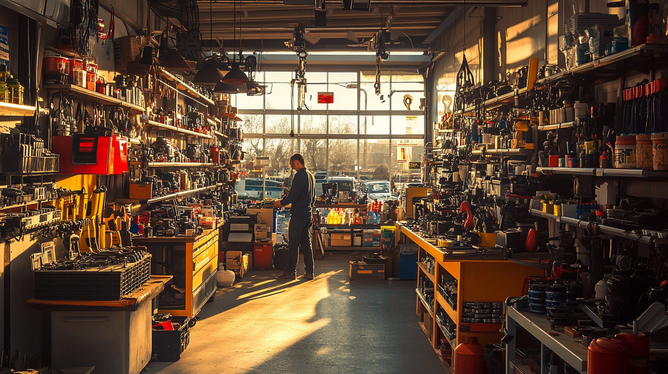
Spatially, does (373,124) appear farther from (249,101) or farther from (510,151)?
(510,151)

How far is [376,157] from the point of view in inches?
537

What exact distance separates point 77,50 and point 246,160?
9301mm

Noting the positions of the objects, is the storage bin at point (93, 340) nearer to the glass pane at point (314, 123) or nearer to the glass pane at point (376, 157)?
the glass pane at point (314, 123)

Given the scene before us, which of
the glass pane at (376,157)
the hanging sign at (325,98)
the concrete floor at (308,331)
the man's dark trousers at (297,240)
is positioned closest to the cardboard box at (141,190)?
the concrete floor at (308,331)

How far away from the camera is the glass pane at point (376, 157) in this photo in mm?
13602

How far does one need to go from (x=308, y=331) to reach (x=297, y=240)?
110 inches

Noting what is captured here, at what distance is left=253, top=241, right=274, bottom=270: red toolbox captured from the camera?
9.48 metres

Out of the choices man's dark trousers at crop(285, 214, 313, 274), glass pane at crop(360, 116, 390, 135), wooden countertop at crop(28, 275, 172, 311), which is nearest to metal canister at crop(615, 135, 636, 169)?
wooden countertop at crop(28, 275, 172, 311)

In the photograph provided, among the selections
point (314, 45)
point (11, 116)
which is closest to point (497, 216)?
point (11, 116)

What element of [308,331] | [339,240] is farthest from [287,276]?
[308,331]

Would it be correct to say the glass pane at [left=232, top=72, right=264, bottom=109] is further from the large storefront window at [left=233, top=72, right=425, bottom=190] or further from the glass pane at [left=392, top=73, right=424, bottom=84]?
the glass pane at [left=392, top=73, right=424, bottom=84]

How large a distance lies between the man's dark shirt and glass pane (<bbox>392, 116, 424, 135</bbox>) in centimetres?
532

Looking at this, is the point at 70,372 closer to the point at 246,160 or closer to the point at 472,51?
the point at 472,51

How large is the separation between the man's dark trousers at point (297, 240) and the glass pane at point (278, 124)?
511 cm
